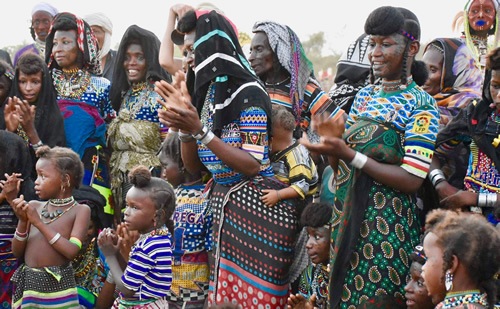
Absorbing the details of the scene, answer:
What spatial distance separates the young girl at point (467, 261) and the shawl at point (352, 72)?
2.66 metres

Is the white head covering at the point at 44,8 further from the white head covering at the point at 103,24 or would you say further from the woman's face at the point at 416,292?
the woman's face at the point at 416,292

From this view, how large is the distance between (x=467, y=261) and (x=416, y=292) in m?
0.73

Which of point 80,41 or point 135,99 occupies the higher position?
point 80,41

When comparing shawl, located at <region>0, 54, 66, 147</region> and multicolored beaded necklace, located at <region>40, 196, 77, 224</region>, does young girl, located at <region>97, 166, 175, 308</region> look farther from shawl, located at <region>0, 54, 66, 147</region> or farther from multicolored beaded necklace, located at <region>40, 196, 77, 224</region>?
shawl, located at <region>0, 54, 66, 147</region>

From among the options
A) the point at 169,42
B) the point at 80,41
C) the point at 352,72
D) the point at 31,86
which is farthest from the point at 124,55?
the point at 352,72

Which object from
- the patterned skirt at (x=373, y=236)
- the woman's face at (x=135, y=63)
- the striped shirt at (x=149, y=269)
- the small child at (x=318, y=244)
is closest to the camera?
the patterned skirt at (x=373, y=236)

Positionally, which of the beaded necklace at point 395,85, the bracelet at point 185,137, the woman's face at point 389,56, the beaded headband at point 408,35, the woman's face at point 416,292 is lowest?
the woman's face at point 416,292

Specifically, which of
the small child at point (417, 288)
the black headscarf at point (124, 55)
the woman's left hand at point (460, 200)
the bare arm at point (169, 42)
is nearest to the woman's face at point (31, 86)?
the black headscarf at point (124, 55)

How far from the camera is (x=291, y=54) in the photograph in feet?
20.1

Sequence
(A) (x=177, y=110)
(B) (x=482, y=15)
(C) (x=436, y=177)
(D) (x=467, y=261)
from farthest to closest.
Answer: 1. (B) (x=482, y=15)
2. (C) (x=436, y=177)
3. (A) (x=177, y=110)
4. (D) (x=467, y=261)

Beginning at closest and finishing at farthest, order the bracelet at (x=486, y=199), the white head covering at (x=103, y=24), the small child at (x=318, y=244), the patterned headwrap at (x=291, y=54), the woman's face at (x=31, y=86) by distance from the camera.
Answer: the bracelet at (x=486, y=199) < the small child at (x=318, y=244) < the patterned headwrap at (x=291, y=54) < the woman's face at (x=31, y=86) < the white head covering at (x=103, y=24)

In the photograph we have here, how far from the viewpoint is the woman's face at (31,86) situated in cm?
684

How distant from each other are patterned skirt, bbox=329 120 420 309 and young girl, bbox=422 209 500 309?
683 millimetres

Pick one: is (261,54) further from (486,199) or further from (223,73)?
(486,199)
